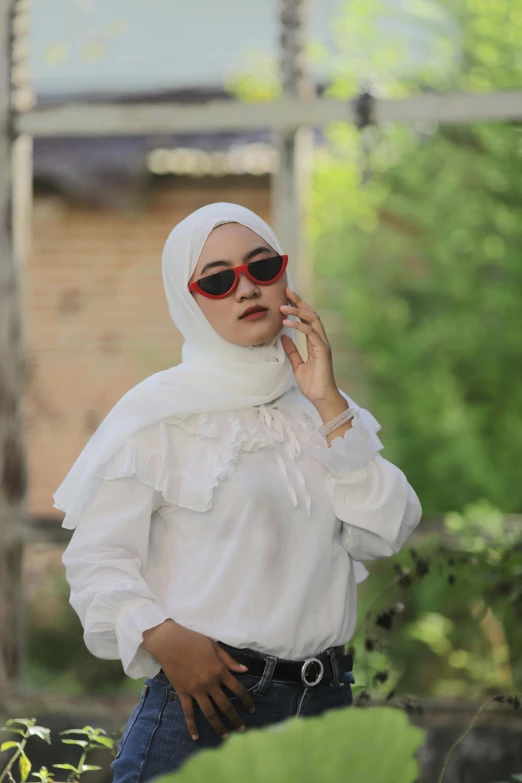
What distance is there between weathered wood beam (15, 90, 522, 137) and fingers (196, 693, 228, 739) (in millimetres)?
2009

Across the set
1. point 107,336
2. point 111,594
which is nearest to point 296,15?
point 111,594

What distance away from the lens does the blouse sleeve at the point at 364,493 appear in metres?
1.69

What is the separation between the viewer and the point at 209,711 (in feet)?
5.14

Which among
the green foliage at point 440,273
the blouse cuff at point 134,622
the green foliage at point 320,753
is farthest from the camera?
the green foliage at point 440,273

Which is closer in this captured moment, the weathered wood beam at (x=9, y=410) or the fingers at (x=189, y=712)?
the fingers at (x=189, y=712)

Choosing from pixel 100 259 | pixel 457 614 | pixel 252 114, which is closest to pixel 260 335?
pixel 252 114

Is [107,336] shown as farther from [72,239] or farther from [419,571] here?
[419,571]

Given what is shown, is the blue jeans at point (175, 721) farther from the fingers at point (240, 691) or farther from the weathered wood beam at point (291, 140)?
the weathered wood beam at point (291, 140)

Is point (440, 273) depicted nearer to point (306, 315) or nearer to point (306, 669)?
point (306, 315)

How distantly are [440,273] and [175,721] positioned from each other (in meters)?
3.54

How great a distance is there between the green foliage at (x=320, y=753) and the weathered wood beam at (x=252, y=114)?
2415mm

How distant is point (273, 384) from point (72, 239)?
4097mm

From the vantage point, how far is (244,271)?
1.74 meters

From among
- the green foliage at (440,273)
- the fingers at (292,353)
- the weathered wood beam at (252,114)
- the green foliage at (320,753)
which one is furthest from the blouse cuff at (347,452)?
the green foliage at (440,273)
